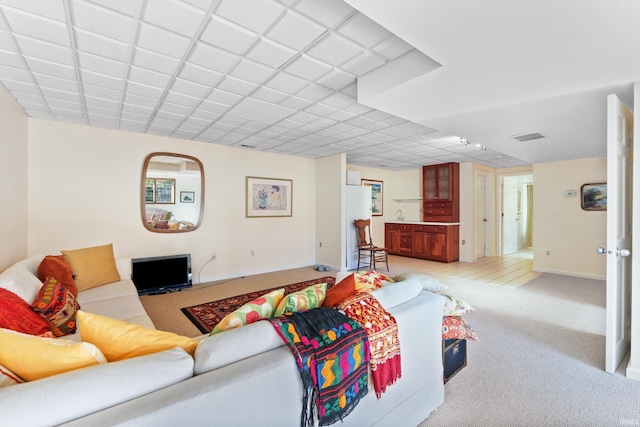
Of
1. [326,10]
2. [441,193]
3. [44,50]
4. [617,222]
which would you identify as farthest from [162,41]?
[441,193]

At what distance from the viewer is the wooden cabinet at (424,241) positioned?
6.55m

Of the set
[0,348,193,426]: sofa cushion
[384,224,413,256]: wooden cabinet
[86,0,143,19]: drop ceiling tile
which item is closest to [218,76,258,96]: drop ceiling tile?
[86,0,143,19]: drop ceiling tile

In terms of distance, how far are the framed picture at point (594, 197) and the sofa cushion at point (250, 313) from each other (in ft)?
20.0

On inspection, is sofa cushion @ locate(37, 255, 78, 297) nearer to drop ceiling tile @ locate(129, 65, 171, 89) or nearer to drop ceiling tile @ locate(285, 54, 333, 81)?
drop ceiling tile @ locate(129, 65, 171, 89)

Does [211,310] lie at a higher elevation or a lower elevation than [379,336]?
lower

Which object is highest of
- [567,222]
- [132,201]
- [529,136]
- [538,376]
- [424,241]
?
[529,136]

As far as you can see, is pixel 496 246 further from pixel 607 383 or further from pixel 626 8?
pixel 626 8

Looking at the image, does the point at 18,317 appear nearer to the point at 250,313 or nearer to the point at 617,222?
the point at 250,313

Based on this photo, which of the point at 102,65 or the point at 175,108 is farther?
the point at 175,108

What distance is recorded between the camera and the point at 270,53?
2109 mm

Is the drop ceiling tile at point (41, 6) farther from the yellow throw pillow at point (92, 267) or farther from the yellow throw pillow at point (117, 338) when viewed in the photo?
the yellow throw pillow at point (92, 267)

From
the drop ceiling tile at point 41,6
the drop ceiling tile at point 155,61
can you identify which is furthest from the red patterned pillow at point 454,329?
the drop ceiling tile at point 41,6

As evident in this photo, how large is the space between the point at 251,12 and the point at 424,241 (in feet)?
20.7

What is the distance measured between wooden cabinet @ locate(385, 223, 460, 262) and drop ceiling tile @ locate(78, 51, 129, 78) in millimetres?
6294
